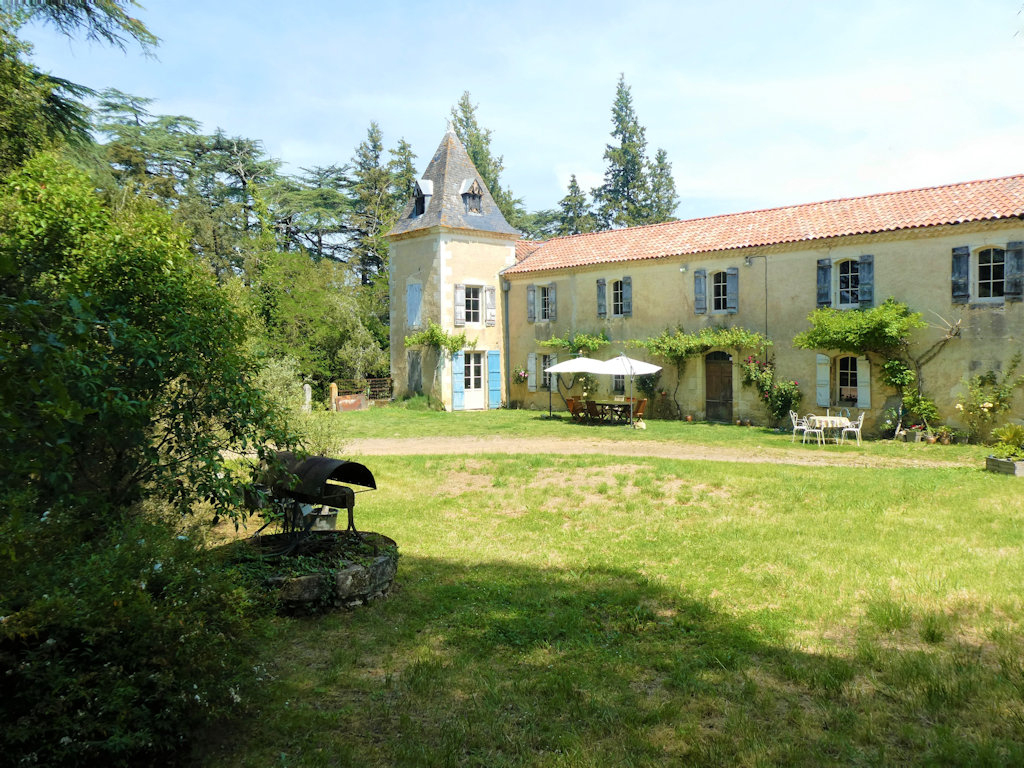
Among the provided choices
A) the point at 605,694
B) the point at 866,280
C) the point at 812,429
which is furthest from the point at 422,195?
the point at 605,694

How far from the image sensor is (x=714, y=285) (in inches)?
770

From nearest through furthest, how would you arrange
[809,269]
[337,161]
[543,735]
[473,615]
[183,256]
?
[543,735] → [473,615] → [183,256] → [809,269] → [337,161]

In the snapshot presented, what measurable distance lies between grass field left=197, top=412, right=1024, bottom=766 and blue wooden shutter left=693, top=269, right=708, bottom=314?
1079 cm

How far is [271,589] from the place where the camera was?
5.12 m

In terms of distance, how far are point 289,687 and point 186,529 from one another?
3.15 metres

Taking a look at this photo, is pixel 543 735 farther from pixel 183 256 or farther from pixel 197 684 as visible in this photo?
pixel 183 256

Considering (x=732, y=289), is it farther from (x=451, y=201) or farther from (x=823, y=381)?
(x=451, y=201)

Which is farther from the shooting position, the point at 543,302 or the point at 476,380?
the point at 476,380

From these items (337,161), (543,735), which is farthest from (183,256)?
(337,161)

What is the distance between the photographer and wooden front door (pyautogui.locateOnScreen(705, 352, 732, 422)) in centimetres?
1936

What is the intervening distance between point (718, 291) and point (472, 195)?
9612 mm

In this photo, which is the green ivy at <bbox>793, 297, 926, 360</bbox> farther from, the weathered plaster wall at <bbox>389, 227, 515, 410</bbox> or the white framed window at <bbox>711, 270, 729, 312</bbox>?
the weathered plaster wall at <bbox>389, 227, 515, 410</bbox>

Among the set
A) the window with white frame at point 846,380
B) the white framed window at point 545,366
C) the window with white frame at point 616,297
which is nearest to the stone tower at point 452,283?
the white framed window at point 545,366

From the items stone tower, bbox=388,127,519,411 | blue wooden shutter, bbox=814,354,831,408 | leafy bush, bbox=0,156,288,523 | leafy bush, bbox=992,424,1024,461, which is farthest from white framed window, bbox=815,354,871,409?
leafy bush, bbox=0,156,288,523
